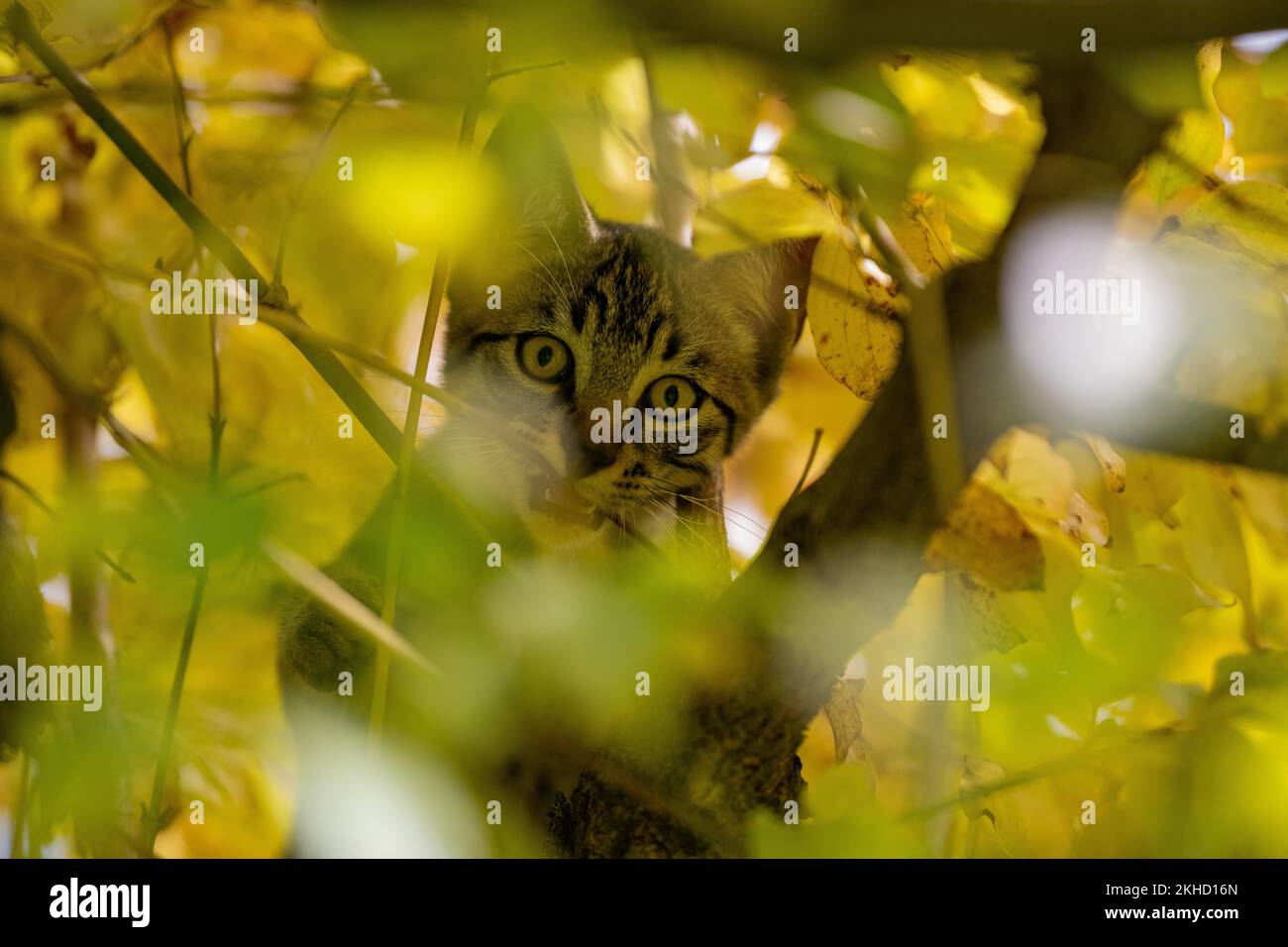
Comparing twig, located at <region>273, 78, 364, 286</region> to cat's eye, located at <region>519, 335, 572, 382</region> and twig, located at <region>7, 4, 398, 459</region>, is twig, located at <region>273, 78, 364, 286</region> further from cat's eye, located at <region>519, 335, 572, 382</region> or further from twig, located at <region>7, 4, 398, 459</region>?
cat's eye, located at <region>519, 335, 572, 382</region>

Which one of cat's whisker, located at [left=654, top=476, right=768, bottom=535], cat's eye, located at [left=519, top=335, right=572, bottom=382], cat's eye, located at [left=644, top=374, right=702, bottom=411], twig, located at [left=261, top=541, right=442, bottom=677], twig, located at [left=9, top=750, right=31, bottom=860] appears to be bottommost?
twig, located at [left=9, top=750, right=31, bottom=860]

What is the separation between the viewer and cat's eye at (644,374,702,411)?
1.38 meters

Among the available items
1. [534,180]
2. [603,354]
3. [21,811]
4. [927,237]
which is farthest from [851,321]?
[21,811]

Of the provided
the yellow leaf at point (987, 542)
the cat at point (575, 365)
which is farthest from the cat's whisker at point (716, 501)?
the yellow leaf at point (987, 542)

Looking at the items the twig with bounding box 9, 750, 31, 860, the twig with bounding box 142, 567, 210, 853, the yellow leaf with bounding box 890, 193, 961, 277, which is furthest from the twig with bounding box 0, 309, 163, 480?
the yellow leaf with bounding box 890, 193, 961, 277

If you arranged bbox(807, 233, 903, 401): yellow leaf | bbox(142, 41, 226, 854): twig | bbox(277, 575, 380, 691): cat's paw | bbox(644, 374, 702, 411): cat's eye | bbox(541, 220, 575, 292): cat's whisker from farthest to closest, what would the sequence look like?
bbox(644, 374, 702, 411): cat's eye, bbox(541, 220, 575, 292): cat's whisker, bbox(277, 575, 380, 691): cat's paw, bbox(807, 233, 903, 401): yellow leaf, bbox(142, 41, 226, 854): twig

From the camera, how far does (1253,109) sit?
2.97ft

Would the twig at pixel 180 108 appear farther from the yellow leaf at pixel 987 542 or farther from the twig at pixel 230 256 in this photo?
the yellow leaf at pixel 987 542

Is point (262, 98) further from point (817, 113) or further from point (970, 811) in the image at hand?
point (970, 811)

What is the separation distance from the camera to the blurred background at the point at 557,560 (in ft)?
2.08

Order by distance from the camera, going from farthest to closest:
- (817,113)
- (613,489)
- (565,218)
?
(565,218), (613,489), (817,113)
